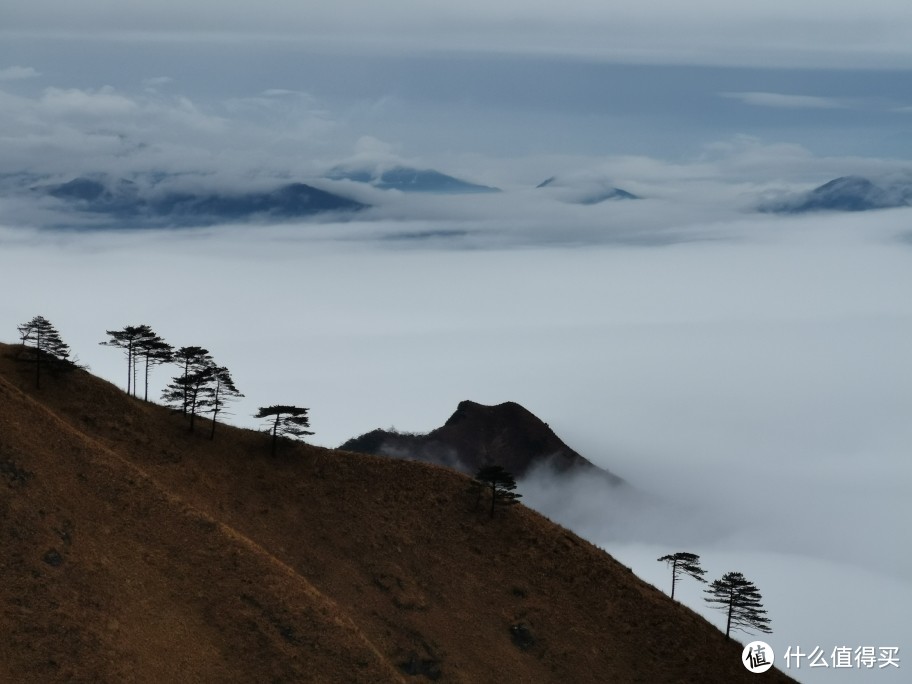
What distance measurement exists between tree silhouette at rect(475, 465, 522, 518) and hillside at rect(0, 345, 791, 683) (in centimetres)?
149

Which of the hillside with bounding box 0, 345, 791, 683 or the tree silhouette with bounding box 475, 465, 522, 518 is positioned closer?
the hillside with bounding box 0, 345, 791, 683

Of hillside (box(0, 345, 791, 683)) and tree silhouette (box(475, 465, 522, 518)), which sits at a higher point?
tree silhouette (box(475, 465, 522, 518))

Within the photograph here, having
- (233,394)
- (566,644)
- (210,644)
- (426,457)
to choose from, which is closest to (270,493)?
(233,394)

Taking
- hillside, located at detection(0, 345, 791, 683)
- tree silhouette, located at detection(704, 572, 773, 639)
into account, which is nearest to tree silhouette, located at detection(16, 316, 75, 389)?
hillside, located at detection(0, 345, 791, 683)

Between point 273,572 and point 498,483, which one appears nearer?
point 273,572

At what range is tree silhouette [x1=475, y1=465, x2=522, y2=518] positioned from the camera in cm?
10312

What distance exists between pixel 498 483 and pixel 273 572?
1069 inches

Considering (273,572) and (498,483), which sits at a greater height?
(498,483)

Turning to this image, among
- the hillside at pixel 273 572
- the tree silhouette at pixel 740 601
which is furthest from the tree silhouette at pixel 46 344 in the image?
the tree silhouette at pixel 740 601

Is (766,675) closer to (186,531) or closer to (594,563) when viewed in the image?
(594,563)

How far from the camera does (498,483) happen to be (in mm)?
104312

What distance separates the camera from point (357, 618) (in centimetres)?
8806

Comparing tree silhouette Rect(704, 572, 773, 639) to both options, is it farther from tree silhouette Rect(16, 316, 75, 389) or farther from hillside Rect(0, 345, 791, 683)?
tree silhouette Rect(16, 316, 75, 389)

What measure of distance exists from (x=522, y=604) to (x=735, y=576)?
2049 centimetres
